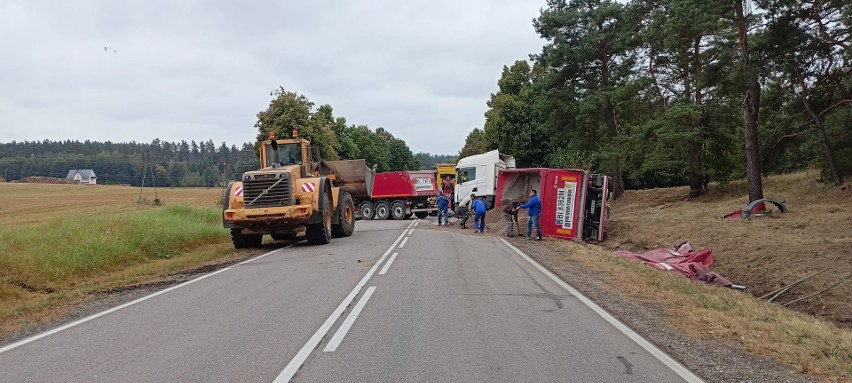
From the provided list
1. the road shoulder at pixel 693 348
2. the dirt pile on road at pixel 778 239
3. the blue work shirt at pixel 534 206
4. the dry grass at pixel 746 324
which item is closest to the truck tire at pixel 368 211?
the dirt pile on road at pixel 778 239

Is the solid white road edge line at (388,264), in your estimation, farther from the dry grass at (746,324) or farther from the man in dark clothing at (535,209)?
the man in dark clothing at (535,209)

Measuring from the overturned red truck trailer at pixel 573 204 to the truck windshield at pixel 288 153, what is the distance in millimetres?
8404

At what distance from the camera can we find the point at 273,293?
31.1 ft

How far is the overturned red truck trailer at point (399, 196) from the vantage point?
34125 mm

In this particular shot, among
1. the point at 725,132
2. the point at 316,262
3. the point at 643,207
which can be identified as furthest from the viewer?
the point at 643,207

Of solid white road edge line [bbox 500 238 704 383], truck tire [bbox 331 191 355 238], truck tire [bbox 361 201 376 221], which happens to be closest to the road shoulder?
solid white road edge line [bbox 500 238 704 383]

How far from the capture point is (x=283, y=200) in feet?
54.0

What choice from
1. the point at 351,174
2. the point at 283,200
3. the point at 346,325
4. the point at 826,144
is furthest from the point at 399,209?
the point at 346,325

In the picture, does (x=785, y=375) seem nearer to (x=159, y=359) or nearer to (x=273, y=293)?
(x=159, y=359)

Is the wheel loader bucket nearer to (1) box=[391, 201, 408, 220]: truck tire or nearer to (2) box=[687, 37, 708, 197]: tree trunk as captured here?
(1) box=[391, 201, 408, 220]: truck tire

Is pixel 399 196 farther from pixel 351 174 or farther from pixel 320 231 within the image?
pixel 320 231

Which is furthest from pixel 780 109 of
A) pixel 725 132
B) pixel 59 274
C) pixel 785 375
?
pixel 59 274

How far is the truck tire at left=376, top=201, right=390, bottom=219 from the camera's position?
34344mm

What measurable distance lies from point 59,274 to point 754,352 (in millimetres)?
12389
